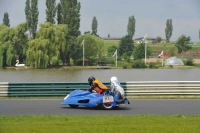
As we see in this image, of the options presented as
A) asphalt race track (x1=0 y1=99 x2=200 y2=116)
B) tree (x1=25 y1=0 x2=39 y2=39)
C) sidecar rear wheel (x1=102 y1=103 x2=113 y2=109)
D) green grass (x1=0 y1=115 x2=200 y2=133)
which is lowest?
asphalt race track (x1=0 y1=99 x2=200 y2=116)

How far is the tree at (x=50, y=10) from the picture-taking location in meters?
71.5

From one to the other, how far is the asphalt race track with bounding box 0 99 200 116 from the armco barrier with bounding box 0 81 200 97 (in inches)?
97.5

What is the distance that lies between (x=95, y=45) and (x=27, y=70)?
27511 millimetres

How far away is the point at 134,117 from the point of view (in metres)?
12.6

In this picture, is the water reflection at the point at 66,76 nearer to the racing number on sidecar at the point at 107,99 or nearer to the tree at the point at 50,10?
the tree at the point at 50,10

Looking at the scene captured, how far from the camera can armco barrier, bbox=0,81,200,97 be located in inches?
797

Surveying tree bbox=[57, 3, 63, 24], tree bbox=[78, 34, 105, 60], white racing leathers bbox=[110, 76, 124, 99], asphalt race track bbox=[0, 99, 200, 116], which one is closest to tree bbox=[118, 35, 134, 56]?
tree bbox=[78, 34, 105, 60]

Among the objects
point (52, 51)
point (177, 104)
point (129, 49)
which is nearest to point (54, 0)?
point (52, 51)

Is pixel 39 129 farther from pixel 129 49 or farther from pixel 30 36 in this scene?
pixel 129 49

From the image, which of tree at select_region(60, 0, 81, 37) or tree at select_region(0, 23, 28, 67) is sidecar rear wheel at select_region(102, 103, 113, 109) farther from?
tree at select_region(60, 0, 81, 37)

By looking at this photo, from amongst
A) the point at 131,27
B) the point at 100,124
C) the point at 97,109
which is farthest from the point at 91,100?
the point at 131,27

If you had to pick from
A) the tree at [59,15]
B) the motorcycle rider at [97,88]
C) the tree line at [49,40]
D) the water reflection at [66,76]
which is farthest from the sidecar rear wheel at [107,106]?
the tree at [59,15]

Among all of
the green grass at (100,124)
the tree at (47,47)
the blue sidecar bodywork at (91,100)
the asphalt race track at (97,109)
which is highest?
the tree at (47,47)

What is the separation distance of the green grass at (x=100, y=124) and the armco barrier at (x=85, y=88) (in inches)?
295
